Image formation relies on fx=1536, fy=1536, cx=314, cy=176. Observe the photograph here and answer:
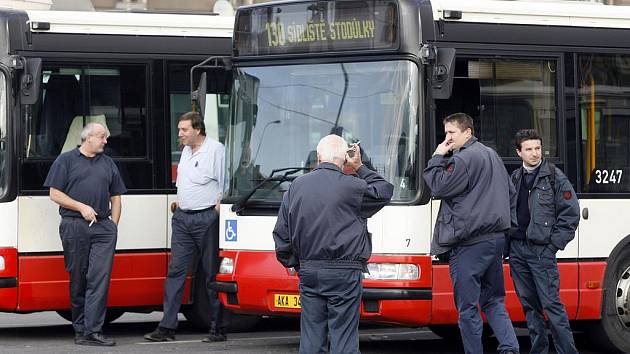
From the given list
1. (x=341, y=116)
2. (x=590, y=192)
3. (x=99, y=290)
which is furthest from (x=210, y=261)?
(x=590, y=192)

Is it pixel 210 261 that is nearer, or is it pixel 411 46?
pixel 411 46

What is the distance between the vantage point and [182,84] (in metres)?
13.9

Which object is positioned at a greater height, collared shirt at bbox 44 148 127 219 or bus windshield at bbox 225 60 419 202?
bus windshield at bbox 225 60 419 202

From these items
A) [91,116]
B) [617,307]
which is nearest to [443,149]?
[617,307]

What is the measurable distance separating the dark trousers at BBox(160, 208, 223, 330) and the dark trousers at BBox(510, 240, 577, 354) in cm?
286

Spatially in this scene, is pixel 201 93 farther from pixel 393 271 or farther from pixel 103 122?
pixel 393 271

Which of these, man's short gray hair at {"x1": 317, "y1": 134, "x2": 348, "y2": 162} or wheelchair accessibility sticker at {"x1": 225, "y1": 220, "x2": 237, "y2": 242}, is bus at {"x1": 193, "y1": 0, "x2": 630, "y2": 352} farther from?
man's short gray hair at {"x1": 317, "y1": 134, "x2": 348, "y2": 162}

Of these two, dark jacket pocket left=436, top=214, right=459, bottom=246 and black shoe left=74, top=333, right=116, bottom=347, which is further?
black shoe left=74, top=333, right=116, bottom=347

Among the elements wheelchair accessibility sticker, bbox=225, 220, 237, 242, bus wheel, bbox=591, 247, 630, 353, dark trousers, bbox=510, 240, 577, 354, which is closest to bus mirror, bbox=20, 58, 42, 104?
wheelchair accessibility sticker, bbox=225, 220, 237, 242

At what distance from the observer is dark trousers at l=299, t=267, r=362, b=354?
29.0ft

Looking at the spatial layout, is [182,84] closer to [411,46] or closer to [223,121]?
[223,121]

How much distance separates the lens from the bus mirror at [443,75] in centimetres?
1149

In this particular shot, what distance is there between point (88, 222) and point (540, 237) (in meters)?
3.91

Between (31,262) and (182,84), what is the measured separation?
217 centimetres
